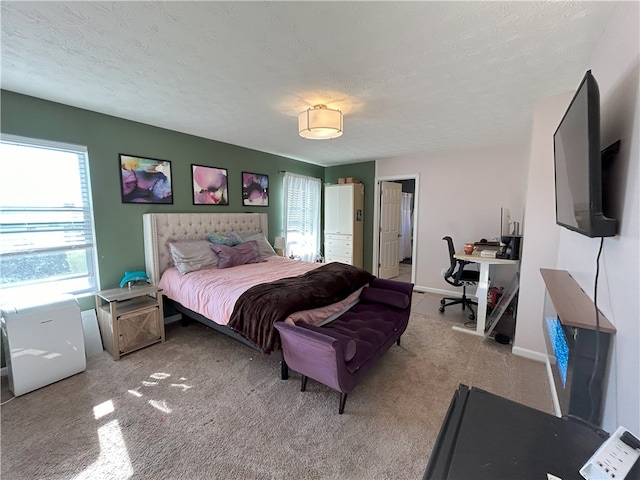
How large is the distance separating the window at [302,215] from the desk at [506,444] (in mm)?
4189

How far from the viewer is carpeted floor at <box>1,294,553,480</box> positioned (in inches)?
58.0

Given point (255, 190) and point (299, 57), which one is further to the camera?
point (255, 190)

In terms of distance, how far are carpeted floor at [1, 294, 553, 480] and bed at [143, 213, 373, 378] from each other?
1.24 feet

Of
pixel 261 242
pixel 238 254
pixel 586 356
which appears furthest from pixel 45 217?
pixel 586 356

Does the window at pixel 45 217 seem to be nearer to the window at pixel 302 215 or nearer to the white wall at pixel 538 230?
the window at pixel 302 215

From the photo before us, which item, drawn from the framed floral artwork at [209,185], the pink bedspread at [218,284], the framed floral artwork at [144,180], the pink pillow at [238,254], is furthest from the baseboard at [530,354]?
the framed floral artwork at [144,180]

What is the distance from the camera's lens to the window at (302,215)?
493 cm

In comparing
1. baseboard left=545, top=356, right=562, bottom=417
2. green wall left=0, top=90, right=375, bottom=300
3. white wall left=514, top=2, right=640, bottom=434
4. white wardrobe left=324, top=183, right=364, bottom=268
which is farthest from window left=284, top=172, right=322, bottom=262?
white wall left=514, top=2, right=640, bottom=434

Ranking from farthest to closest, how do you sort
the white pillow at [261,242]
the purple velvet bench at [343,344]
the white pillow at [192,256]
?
the white pillow at [261,242]
the white pillow at [192,256]
the purple velvet bench at [343,344]

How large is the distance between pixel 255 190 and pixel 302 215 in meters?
1.21

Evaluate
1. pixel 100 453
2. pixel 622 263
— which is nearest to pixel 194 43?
pixel 622 263

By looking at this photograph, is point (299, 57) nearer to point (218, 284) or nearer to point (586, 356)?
point (218, 284)

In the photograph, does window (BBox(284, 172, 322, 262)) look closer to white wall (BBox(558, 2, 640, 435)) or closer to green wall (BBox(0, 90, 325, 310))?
green wall (BBox(0, 90, 325, 310))

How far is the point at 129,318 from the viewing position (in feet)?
8.48
